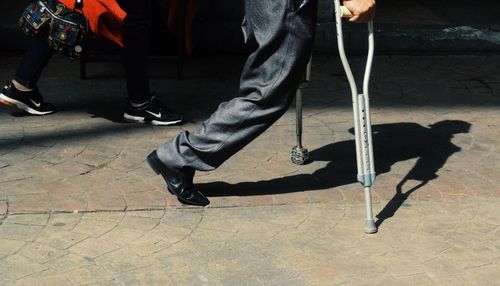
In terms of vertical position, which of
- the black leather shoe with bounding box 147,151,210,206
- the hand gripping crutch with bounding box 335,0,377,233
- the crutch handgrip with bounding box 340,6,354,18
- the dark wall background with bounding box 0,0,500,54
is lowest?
the dark wall background with bounding box 0,0,500,54

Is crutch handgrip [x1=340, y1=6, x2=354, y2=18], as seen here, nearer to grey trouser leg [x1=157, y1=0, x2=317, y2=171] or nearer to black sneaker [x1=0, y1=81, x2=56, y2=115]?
grey trouser leg [x1=157, y1=0, x2=317, y2=171]

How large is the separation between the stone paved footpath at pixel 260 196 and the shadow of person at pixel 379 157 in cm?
1

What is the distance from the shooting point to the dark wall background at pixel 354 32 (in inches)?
319

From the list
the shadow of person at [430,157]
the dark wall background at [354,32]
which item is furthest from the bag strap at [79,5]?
the shadow of person at [430,157]

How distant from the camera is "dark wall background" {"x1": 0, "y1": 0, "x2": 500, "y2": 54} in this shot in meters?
8.11

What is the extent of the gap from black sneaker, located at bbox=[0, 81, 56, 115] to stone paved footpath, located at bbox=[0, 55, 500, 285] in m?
0.08

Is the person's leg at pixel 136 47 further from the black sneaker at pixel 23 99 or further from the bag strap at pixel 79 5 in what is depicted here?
the black sneaker at pixel 23 99

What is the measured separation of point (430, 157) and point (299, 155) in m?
0.85

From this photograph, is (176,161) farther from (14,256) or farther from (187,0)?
(187,0)

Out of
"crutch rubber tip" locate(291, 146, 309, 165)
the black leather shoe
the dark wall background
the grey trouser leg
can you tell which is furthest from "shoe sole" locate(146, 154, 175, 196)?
the dark wall background

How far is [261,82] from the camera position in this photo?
4.99 m

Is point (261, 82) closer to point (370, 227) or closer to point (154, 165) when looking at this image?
point (154, 165)

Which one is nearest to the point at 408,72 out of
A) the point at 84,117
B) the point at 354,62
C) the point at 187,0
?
the point at 354,62

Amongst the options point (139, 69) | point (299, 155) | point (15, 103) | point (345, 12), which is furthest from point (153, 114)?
point (345, 12)
